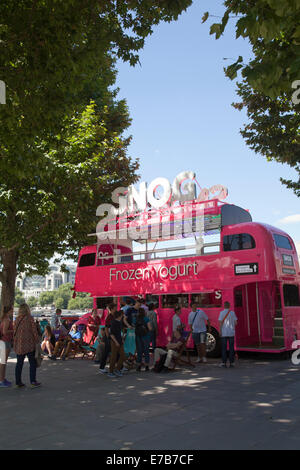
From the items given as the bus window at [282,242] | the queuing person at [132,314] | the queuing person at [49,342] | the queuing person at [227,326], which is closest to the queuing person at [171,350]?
the queuing person at [227,326]

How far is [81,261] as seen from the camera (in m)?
18.2

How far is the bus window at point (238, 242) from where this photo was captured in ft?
42.0

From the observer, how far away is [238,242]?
43.0 feet

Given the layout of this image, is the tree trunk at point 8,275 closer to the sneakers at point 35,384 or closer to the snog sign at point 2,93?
the sneakers at point 35,384

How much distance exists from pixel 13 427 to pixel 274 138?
44.2ft

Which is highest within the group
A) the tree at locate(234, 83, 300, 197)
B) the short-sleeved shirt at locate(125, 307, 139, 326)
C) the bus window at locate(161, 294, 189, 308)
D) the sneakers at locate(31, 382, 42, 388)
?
the tree at locate(234, 83, 300, 197)

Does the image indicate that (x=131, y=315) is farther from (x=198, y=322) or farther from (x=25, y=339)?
(x=25, y=339)

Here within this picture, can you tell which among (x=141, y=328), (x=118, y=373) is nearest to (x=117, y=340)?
(x=118, y=373)

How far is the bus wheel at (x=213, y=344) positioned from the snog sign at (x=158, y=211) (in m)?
3.48

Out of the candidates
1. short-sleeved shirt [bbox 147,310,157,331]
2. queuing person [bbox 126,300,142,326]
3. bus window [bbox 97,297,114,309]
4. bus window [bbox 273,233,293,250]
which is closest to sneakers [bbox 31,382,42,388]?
queuing person [bbox 126,300,142,326]

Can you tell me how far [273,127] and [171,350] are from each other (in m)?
9.62

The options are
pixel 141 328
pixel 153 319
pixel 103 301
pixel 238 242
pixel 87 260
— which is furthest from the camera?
pixel 87 260

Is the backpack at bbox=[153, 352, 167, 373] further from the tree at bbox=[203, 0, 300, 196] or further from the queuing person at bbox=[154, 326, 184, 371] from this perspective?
the tree at bbox=[203, 0, 300, 196]

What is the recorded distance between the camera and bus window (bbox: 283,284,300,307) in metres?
12.8
